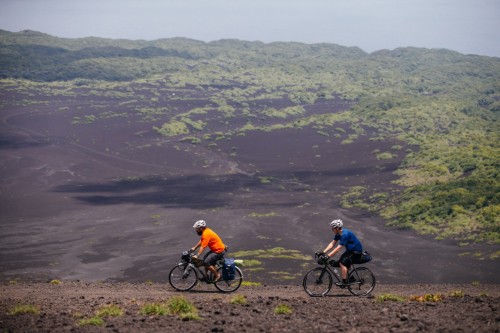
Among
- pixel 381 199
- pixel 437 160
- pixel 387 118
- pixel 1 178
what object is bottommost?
pixel 1 178

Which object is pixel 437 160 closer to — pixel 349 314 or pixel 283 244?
pixel 283 244

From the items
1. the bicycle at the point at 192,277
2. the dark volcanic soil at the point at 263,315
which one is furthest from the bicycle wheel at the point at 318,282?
the bicycle at the point at 192,277

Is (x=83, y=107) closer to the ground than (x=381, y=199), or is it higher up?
higher up

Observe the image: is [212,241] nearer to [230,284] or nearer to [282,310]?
[230,284]

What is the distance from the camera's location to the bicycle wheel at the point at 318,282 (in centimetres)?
1584

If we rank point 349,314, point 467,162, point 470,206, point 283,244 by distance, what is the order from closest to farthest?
point 349,314
point 283,244
point 470,206
point 467,162

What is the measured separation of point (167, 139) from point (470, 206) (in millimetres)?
71758

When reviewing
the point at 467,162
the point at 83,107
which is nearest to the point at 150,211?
the point at 467,162

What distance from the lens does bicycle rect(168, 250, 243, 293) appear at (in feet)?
53.4

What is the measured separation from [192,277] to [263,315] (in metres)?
4.55

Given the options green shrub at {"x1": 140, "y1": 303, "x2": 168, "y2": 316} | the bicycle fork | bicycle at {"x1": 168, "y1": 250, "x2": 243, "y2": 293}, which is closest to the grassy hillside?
the bicycle fork

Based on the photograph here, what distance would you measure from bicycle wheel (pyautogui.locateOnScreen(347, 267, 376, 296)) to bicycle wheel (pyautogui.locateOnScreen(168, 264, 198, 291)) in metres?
4.84

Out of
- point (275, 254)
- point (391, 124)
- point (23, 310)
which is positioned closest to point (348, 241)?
point (23, 310)

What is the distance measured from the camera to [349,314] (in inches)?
501
